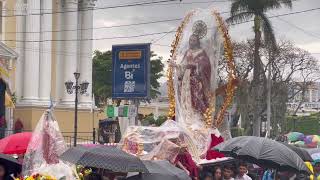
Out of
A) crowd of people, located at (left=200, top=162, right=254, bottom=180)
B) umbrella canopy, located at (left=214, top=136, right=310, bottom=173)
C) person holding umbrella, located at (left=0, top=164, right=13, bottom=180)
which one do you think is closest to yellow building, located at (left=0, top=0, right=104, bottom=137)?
umbrella canopy, located at (left=214, top=136, right=310, bottom=173)

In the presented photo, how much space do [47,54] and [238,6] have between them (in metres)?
10.5

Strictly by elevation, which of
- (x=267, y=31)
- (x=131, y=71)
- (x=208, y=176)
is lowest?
(x=208, y=176)

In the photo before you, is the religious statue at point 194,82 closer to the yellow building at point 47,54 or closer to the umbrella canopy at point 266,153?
the umbrella canopy at point 266,153

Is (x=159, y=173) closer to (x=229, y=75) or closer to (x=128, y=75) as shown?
(x=229, y=75)

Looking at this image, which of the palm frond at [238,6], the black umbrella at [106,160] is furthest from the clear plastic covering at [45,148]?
the palm frond at [238,6]

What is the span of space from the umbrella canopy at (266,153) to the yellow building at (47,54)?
2574 centimetres

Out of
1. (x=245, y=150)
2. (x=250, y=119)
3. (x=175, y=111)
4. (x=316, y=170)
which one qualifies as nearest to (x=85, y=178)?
(x=245, y=150)

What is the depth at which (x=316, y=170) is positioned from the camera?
12844mm

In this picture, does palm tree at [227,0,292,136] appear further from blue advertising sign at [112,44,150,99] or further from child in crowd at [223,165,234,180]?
child in crowd at [223,165,234,180]

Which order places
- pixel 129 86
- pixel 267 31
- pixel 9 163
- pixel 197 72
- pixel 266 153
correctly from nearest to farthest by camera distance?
1. pixel 9 163
2. pixel 266 153
3. pixel 197 72
4. pixel 129 86
5. pixel 267 31

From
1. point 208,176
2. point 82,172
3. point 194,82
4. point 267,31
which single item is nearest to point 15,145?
point 82,172

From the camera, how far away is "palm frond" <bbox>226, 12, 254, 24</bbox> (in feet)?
118

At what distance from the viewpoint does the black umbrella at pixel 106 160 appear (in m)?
8.62

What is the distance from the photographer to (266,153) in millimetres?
11156
